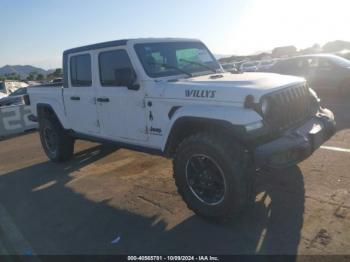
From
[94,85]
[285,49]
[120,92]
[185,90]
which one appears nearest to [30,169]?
[94,85]

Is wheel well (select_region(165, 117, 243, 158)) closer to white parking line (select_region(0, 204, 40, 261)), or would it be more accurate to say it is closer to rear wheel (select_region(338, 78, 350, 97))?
white parking line (select_region(0, 204, 40, 261))

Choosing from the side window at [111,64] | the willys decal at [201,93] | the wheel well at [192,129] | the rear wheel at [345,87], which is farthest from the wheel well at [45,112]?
the rear wheel at [345,87]

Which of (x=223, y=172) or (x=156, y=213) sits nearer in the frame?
(x=223, y=172)

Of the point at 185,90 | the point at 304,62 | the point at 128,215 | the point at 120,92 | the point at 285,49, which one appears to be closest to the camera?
the point at 185,90

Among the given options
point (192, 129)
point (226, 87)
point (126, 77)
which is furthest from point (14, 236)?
point (226, 87)

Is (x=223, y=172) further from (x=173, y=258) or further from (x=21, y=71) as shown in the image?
(x=21, y=71)

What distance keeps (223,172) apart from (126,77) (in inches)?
72.2

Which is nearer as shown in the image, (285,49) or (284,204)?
(284,204)

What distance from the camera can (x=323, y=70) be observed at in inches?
466

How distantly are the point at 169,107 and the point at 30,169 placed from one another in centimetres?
409

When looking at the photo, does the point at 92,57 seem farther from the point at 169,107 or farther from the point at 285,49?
the point at 285,49

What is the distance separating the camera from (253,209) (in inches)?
177

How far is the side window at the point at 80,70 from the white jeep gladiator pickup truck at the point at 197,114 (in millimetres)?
16

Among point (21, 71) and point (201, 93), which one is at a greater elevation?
point (201, 93)
